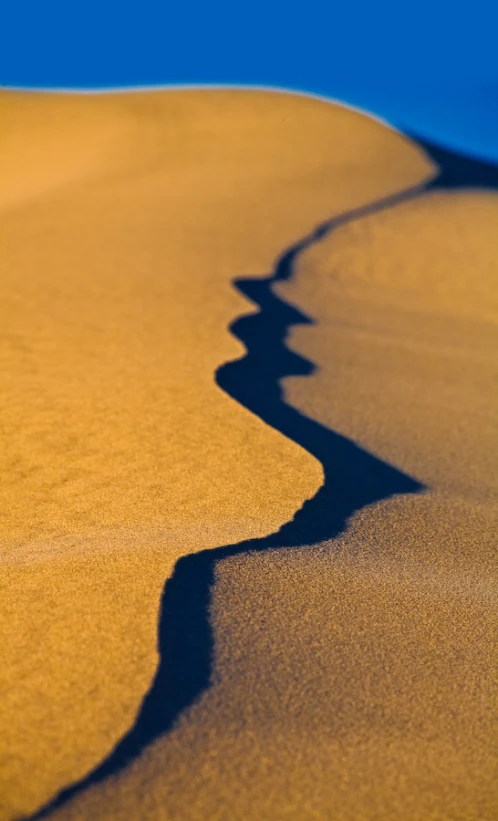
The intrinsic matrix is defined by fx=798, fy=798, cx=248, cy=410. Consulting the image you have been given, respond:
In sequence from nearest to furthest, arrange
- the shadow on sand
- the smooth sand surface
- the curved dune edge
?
the smooth sand surface < the shadow on sand < the curved dune edge

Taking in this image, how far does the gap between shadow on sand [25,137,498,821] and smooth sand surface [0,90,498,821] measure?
0.13ft

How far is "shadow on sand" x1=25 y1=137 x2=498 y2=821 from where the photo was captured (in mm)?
2137

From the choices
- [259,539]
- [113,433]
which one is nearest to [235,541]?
[259,539]

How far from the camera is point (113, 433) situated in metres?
4.40

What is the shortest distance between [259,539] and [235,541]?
0.11m

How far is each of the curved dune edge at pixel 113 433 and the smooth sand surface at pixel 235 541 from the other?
0.01 m

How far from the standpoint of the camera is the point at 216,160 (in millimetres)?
16359

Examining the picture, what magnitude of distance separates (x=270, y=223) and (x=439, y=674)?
10426 mm

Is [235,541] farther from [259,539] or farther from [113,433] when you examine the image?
[113,433]

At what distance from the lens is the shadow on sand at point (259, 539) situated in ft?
7.01

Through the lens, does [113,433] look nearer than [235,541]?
No

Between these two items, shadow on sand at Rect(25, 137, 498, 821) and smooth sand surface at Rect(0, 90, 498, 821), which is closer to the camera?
smooth sand surface at Rect(0, 90, 498, 821)

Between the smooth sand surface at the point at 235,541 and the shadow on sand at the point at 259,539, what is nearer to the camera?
the smooth sand surface at the point at 235,541

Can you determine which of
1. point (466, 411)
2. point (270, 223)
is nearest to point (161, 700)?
point (466, 411)
